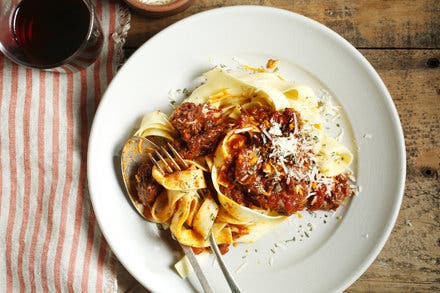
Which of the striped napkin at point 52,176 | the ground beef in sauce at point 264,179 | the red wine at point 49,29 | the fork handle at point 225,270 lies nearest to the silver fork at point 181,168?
the fork handle at point 225,270

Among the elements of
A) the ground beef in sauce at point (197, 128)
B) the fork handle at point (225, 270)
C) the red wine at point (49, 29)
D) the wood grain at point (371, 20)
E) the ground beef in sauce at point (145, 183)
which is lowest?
the fork handle at point (225, 270)

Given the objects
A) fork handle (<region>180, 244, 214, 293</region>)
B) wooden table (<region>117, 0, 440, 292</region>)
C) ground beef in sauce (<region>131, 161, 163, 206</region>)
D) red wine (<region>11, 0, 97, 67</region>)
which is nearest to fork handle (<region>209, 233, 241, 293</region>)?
fork handle (<region>180, 244, 214, 293</region>)

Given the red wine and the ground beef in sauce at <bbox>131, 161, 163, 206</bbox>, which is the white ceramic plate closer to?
the ground beef in sauce at <bbox>131, 161, 163, 206</bbox>

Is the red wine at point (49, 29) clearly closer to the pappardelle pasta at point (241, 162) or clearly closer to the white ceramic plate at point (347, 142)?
the white ceramic plate at point (347, 142)

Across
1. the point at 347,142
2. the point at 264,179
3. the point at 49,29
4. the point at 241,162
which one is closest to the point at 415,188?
the point at 347,142

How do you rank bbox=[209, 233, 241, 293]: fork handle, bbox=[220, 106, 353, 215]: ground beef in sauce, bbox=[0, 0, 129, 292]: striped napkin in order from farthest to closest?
bbox=[0, 0, 129, 292]: striped napkin, bbox=[209, 233, 241, 293]: fork handle, bbox=[220, 106, 353, 215]: ground beef in sauce

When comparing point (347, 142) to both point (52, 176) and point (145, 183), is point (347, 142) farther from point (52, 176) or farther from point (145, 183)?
point (52, 176)
